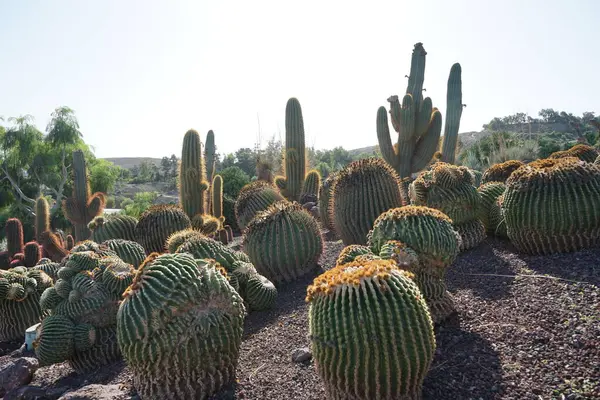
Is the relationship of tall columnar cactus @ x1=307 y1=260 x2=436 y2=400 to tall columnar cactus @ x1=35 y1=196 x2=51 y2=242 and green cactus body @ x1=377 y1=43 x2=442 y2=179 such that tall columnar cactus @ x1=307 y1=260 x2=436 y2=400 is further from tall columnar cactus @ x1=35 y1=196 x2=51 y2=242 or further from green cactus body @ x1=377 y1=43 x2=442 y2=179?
tall columnar cactus @ x1=35 y1=196 x2=51 y2=242

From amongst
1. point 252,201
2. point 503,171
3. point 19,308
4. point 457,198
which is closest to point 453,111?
point 503,171

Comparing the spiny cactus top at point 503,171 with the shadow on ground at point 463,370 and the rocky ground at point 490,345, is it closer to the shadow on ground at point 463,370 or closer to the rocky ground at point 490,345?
the rocky ground at point 490,345

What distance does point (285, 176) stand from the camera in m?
11.0

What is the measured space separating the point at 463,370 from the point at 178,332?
72.8 inches

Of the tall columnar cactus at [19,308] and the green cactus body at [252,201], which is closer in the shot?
the tall columnar cactus at [19,308]

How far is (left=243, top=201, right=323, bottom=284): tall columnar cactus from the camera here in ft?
19.0

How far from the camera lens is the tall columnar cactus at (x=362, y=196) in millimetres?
5922

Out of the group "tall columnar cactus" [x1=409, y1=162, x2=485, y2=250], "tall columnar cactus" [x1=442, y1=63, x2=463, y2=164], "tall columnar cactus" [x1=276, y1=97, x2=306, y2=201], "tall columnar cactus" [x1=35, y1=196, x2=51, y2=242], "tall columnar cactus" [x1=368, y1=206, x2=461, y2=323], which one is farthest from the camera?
"tall columnar cactus" [x1=442, y1=63, x2=463, y2=164]

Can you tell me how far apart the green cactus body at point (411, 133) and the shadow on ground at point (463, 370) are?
Result: 9497 mm

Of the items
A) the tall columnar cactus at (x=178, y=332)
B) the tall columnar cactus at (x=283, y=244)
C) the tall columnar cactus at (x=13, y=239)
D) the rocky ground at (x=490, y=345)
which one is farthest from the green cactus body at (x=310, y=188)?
the tall columnar cactus at (x=178, y=332)

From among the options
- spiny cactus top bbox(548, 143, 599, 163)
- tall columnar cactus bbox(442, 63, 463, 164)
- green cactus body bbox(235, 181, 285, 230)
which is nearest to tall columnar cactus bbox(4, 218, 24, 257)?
green cactus body bbox(235, 181, 285, 230)

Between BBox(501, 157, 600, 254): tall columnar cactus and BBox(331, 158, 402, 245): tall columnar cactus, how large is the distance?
4.78 feet

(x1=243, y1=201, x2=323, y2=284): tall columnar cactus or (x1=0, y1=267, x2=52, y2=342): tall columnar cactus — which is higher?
(x1=243, y1=201, x2=323, y2=284): tall columnar cactus

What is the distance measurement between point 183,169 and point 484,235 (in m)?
5.54
